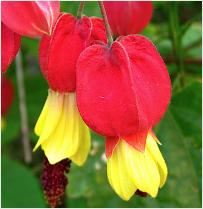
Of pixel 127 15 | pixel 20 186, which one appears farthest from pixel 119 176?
pixel 20 186

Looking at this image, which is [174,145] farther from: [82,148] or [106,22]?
[106,22]

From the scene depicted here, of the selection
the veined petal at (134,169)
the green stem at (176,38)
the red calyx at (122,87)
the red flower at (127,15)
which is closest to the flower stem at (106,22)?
the red calyx at (122,87)

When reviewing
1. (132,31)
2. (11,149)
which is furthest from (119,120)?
(11,149)

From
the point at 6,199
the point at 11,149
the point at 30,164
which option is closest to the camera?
the point at 6,199

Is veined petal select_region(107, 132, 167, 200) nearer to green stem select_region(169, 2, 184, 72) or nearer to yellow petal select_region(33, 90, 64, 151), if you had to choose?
yellow petal select_region(33, 90, 64, 151)

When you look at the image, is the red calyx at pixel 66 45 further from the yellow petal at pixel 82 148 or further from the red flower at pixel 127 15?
the red flower at pixel 127 15

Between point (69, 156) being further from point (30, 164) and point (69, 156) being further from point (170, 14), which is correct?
point (30, 164)
